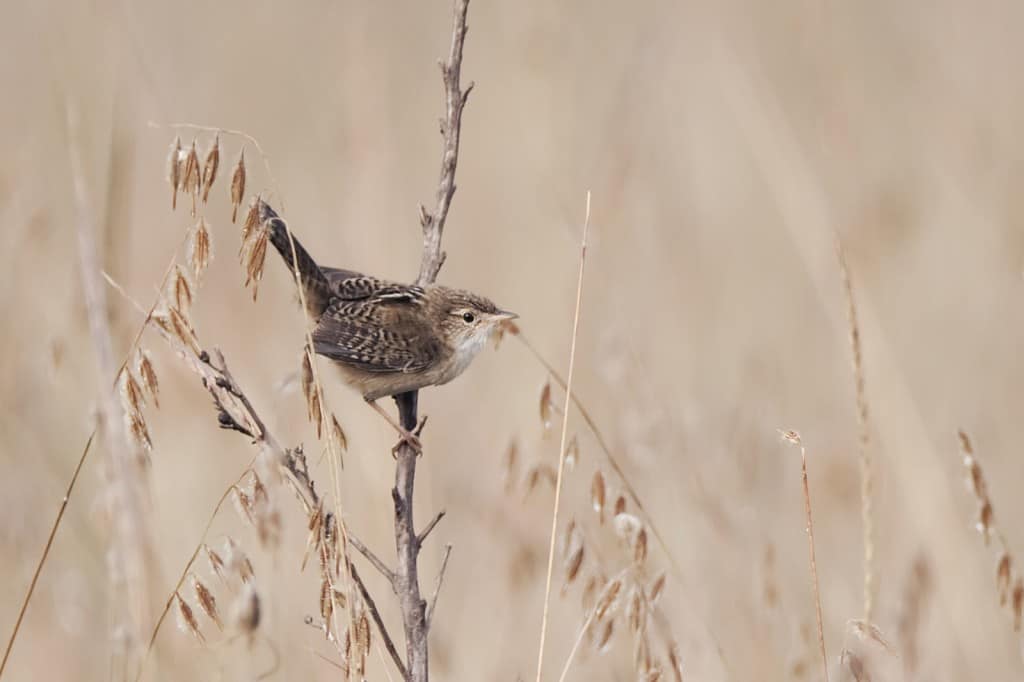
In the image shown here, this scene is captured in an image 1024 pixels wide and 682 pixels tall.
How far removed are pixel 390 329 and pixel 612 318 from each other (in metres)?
0.96

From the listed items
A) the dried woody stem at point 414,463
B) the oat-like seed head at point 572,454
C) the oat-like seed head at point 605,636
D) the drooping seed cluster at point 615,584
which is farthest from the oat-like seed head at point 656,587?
the dried woody stem at point 414,463

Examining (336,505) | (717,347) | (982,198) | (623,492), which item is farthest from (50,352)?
(717,347)

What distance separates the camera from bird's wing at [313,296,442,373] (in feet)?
12.1

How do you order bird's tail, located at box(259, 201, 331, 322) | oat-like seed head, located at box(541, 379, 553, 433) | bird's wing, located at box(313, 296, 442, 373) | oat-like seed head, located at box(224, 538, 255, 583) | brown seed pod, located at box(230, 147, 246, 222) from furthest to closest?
bird's wing, located at box(313, 296, 442, 373), bird's tail, located at box(259, 201, 331, 322), oat-like seed head, located at box(541, 379, 553, 433), brown seed pod, located at box(230, 147, 246, 222), oat-like seed head, located at box(224, 538, 255, 583)

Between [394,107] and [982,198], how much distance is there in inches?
180

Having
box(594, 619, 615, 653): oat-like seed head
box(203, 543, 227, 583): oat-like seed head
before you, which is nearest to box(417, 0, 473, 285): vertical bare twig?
box(203, 543, 227, 583): oat-like seed head

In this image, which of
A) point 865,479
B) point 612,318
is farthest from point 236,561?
point 612,318

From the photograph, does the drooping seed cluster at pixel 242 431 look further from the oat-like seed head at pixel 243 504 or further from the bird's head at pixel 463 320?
the bird's head at pixel 463 320

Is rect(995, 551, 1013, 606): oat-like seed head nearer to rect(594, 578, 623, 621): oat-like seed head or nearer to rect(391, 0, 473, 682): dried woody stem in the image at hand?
rect(594, 578, 623, 621): oat-like seed head

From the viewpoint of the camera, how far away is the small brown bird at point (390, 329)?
3.68 metres

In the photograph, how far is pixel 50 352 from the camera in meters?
2.96

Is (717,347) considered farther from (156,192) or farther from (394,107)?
(156,192)

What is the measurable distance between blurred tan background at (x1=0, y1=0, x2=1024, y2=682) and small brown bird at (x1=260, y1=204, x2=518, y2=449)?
0.32m

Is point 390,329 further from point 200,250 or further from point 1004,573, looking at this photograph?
point 1004,573
